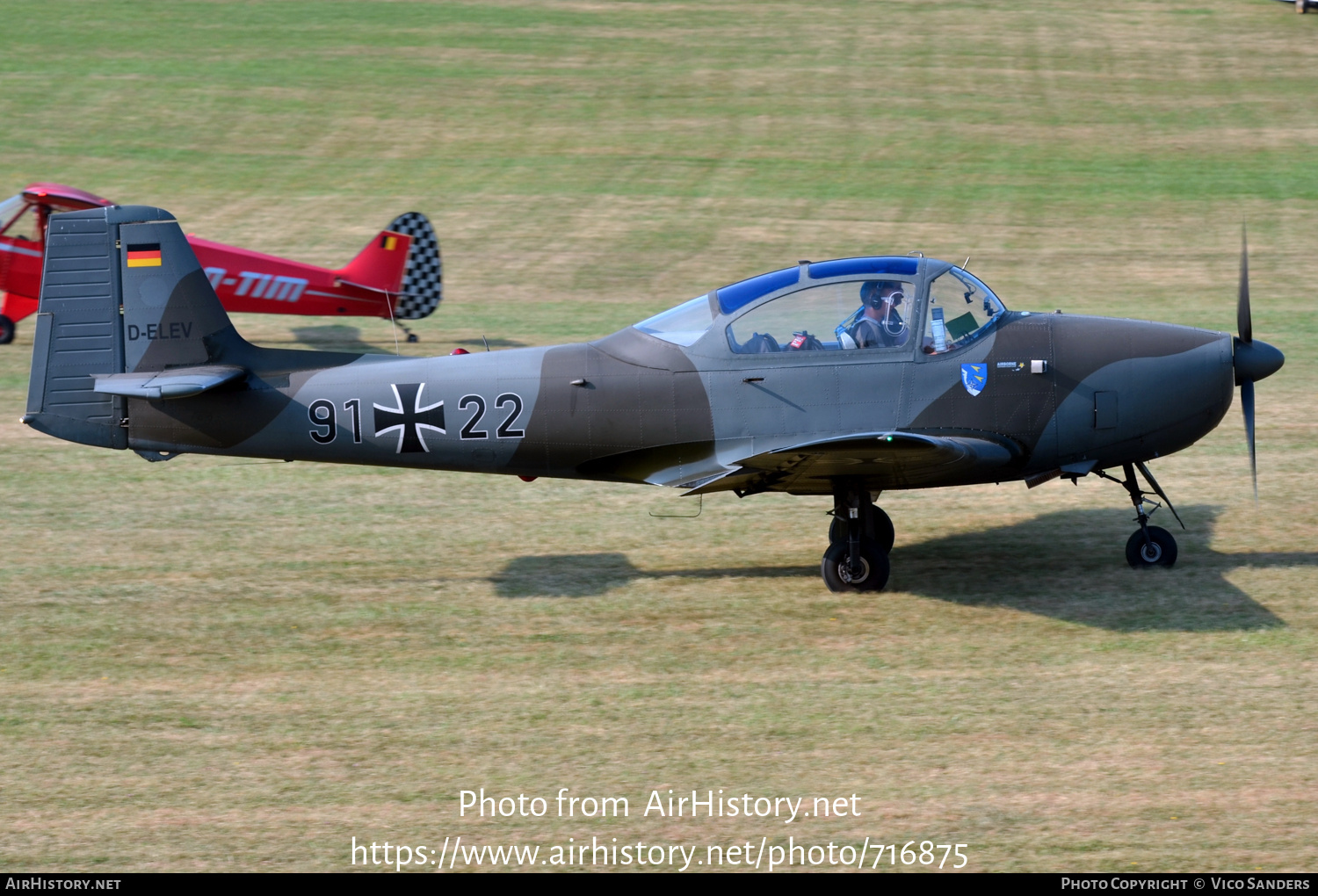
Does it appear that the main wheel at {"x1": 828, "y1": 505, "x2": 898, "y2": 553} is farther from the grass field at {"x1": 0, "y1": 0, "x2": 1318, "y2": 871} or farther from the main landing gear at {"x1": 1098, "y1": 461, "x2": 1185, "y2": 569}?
the main landing gear at {"x1": 1098, "y1": 461, "x2": 1185, "y2": 569}

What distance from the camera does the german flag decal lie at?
31.5ft

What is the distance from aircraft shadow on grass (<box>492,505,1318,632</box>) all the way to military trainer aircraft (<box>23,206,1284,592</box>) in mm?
362

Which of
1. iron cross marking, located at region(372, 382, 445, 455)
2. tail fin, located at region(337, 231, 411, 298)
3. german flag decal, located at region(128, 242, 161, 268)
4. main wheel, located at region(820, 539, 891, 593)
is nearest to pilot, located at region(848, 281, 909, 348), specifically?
main wheel, located at region(820, 539, 891, 593)

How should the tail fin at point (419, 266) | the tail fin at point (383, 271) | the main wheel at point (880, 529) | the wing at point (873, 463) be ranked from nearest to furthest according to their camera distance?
the wing at point (873, 463)
the main wheel at point (880, 529)
the tail fin at point (419, 266)
the tail fin at point (383, 271)

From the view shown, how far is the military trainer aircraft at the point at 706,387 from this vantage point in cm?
905

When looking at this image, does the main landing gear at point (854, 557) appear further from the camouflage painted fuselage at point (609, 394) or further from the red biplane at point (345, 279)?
the red biplane at point (345, 279)

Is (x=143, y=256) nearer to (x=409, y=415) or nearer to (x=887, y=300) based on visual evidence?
(x=409, y=415)

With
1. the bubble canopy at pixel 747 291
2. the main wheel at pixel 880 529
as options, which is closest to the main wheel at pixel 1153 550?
the main wheel at pixel 880 529

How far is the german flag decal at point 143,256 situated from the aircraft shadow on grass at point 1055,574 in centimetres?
341

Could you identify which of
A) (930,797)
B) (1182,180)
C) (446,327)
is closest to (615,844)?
(930,797)

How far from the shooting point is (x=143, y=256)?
31.5ft

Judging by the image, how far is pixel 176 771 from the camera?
7.04 m

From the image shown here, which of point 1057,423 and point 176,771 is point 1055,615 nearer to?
point 1057,423

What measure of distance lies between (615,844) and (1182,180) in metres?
24.0
